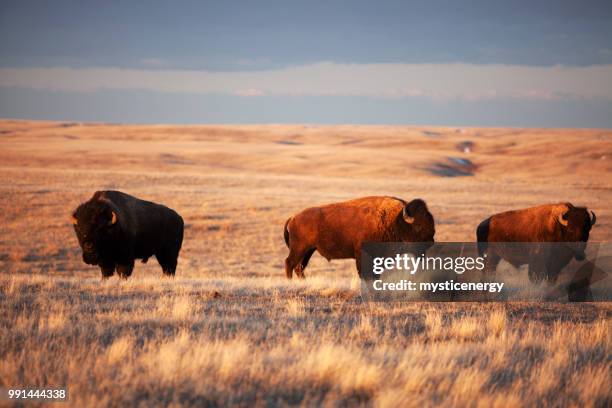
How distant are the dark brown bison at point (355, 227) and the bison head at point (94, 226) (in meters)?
3.90

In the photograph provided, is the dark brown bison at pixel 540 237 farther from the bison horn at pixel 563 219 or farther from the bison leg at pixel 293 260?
the bison leg at pixel 293 260

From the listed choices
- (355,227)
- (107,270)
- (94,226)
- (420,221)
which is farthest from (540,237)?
(94,226)

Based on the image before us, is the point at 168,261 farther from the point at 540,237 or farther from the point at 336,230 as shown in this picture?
the point at 540,237

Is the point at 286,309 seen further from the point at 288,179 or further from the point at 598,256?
the point at 288,179

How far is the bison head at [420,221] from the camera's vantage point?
12.3m

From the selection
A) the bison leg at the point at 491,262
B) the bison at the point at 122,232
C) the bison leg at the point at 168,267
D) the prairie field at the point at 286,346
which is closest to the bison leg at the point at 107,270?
the bison at the point at 122,232

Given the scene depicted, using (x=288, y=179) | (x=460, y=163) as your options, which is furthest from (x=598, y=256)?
(x=460, y=163)

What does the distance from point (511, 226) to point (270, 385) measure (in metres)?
10.7

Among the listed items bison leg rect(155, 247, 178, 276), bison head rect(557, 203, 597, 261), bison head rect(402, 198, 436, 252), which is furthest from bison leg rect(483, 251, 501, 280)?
bison leg rect(155, 247, 178, 276)

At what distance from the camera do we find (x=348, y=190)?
4747 cm

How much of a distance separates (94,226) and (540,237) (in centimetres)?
932

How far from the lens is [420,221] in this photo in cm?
1232

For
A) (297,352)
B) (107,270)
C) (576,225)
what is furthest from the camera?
(576,225)

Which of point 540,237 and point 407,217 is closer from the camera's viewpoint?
point 407,217
